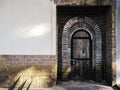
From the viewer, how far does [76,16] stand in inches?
358

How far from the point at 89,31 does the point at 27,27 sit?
2.38 meters

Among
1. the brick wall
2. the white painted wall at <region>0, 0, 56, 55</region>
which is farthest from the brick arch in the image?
the white painted wall at <region>0, 0, 56, 55</region>

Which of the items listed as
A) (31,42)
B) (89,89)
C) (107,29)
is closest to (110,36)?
(107,29)

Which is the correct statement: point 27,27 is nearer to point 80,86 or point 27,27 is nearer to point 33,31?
point 33,31

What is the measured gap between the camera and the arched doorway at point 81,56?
9.11 m

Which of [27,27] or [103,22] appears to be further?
[103,22]

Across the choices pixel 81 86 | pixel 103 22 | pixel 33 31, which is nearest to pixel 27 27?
pixel 33 31

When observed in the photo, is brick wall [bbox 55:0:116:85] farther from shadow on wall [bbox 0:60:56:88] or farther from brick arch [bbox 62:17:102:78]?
shadow on wall [bbox 0:60:56:88]

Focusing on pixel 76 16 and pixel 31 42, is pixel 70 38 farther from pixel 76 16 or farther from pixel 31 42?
pixel 31 42

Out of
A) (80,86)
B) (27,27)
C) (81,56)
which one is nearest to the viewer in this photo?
(27,27)

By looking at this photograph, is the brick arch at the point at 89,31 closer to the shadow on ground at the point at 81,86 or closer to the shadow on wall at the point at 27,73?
the shadow on ground at the point at 81,86

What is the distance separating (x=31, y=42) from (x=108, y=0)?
2.76 metres

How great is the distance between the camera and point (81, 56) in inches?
361

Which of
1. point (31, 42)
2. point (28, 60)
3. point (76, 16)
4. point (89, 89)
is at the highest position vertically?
point (76, 16)
